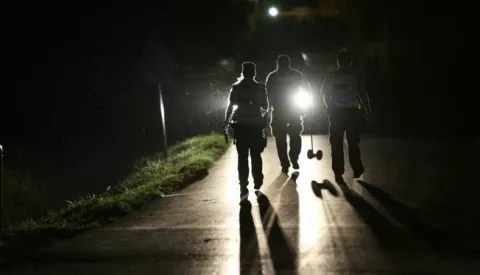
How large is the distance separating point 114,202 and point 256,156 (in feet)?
6.77

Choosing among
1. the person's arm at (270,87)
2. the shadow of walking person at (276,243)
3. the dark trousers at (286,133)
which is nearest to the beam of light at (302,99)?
the dark trousers at (286,133)

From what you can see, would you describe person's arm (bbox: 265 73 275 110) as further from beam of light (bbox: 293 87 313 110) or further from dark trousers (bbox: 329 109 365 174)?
dark trousers (bbox: 329 109 365 174)

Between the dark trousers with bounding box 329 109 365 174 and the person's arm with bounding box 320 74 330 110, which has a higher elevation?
the person's arm with bounding box 320 74 330 110

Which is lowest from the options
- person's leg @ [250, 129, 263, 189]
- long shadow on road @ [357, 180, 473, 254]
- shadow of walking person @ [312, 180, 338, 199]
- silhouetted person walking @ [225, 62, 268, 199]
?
long shadow on road @ [357, 180, 473, 254]

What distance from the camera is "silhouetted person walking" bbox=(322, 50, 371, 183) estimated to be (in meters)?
9.48

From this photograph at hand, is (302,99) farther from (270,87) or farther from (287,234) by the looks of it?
(287,234)

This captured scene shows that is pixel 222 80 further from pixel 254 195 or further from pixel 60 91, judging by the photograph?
pixel 254 195

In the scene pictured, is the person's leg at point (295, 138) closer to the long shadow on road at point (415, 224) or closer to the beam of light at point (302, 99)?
the beam of light at point (302, 99)

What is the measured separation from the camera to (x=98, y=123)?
84.1ft

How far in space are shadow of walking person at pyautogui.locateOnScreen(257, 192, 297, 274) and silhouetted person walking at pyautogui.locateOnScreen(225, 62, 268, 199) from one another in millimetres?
847

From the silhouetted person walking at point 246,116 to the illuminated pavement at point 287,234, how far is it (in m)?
0.65

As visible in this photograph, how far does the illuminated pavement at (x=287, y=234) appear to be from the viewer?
19.1 feet

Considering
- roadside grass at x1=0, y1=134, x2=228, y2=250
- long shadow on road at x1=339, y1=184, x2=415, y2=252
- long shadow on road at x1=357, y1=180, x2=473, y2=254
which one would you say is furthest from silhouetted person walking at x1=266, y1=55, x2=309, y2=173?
long shadow on road at x1=339, y1=184, x2=415, y2=252

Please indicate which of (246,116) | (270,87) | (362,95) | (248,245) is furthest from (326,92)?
(248,245)
